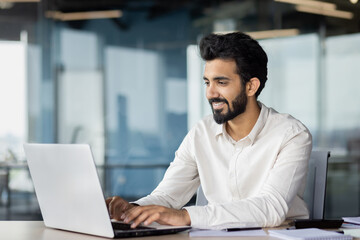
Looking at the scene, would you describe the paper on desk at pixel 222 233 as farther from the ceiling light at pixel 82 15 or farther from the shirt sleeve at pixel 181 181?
the ceiling light at pixel 82 15

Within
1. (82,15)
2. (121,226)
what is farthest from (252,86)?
(82,15)

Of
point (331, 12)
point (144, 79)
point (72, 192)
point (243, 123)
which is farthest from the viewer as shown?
point (144, 79)

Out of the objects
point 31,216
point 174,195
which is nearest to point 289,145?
point 174,195

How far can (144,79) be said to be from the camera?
670cm

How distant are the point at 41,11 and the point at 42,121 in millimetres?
1164

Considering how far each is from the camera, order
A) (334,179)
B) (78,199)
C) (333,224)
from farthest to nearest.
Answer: (334,179)
(333,224)
(78,199)

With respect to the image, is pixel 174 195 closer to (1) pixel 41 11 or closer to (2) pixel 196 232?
(2) pixel 196 232

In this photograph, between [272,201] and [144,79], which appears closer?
[272,201]

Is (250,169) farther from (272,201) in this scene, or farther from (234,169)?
(272,201)

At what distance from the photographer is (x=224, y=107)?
8.73ft

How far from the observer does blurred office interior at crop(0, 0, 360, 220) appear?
6.48 m

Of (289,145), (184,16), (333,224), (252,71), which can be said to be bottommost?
(333,224)

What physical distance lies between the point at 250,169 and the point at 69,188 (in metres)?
0.90

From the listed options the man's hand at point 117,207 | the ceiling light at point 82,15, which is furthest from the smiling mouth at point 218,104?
the ceiling light at point 82,15
